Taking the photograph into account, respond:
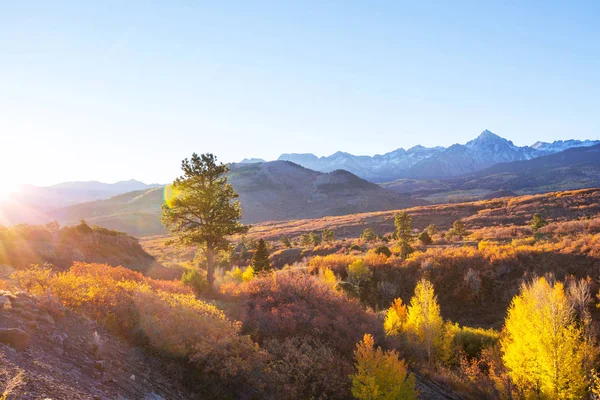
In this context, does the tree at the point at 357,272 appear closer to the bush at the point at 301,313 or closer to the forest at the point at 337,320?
the forest at the point at 337,320

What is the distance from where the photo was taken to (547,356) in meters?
16.8

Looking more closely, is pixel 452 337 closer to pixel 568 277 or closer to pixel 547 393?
pixel 547 393

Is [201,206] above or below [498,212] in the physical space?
above

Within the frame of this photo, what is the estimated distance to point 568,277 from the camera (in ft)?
97.4

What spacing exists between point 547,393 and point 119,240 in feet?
133

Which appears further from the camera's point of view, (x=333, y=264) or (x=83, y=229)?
(x=333, y=264)

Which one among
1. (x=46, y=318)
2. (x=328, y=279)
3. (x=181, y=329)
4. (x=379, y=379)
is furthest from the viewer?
(x=328, y=279)

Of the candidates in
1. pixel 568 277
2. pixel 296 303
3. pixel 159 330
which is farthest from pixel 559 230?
pixel 159 330

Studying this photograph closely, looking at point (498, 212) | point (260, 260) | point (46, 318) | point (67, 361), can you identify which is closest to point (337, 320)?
point (67, 361)

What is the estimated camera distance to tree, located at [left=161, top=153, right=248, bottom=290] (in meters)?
25.2

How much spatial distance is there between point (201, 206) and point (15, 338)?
16.7 m

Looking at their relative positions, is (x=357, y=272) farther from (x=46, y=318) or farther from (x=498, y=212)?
(x=498, y=212)

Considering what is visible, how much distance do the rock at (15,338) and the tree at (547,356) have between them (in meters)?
20.6

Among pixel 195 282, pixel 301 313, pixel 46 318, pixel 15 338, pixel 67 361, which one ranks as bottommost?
pixel 301 313
